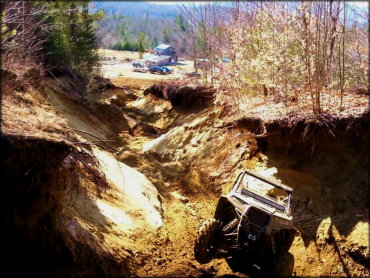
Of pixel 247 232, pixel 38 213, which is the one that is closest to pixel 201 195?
pixel 247 232

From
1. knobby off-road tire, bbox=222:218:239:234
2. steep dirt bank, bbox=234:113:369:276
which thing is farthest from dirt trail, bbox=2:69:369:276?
knobby off-road tire, bbox=222:218:239:234

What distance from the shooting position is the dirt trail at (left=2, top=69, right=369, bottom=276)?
6.91 m

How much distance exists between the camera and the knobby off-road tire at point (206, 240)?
22.2 ft

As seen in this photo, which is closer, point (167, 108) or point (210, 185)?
point (210, 185)

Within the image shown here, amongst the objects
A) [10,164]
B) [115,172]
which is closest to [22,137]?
[10,164]

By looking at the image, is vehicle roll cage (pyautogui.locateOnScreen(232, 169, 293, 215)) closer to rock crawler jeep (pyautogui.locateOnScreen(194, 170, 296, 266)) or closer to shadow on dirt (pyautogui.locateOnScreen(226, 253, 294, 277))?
rock crawler jeep (pyautogui.locateOnScreen(194, 170, 296, 266))

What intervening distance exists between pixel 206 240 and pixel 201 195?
16.7 feet

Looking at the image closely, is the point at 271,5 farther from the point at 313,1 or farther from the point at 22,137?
the point at 22,137

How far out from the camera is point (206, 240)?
6762mm

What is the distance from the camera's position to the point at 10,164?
497 centimetres

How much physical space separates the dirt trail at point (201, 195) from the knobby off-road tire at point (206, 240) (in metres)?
0.52

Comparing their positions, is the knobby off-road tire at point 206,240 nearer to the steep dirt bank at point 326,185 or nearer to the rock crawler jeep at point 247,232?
the rock crawler jeep at point 247,232

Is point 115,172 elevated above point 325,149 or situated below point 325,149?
below

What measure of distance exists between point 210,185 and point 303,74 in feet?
14.5
